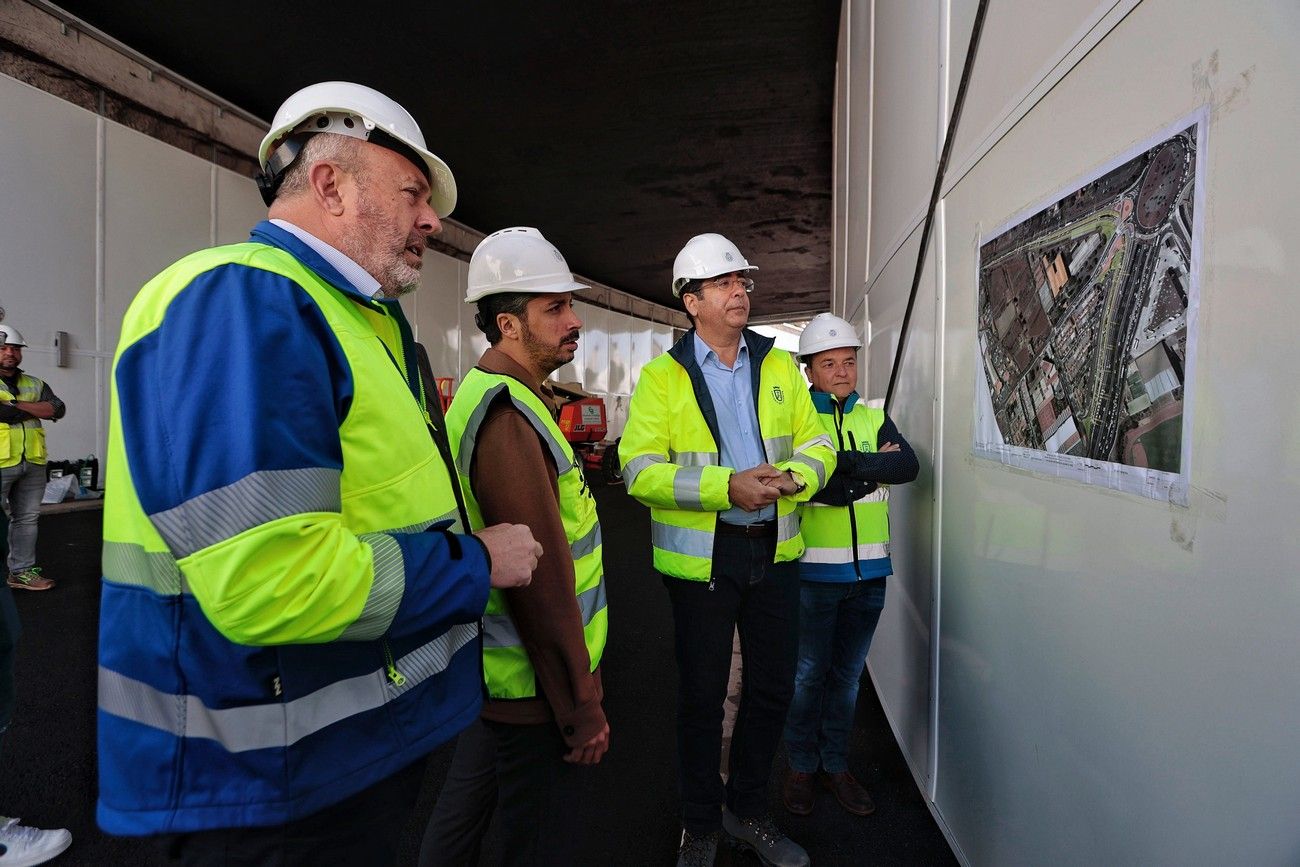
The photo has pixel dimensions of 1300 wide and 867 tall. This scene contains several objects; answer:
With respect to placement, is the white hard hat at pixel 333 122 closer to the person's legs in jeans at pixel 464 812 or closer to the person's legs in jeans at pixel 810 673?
the person's legs in jeans at pixel 464 812

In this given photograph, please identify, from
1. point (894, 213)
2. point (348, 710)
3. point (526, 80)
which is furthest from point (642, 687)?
point (526, 80)

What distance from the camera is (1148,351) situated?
47.6 inches

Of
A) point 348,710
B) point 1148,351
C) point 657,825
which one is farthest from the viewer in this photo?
point 657,825

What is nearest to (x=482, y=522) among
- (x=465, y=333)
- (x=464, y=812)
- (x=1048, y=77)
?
(x=464, y=812)

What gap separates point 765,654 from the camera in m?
2.38

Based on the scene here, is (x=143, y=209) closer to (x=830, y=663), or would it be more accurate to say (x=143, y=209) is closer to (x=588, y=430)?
(x=588, y=430)

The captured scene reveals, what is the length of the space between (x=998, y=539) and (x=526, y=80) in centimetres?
948

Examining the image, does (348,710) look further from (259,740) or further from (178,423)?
(178,423)

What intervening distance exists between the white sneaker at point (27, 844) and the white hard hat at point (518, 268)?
2345 mm

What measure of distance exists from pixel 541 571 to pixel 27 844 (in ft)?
7.42

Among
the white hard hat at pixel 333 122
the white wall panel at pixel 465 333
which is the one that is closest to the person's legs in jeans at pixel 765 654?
the white hard hat at pixel 333 122

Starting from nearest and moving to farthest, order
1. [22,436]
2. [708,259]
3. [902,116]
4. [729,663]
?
1. [729,663]
2. [708,259]
3. [902,116]
4. [22,436]

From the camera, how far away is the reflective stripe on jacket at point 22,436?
4941 mm

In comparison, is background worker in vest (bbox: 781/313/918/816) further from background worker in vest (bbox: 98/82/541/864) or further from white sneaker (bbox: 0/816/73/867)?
white sneaker (bbox: 0/816/73/867)
